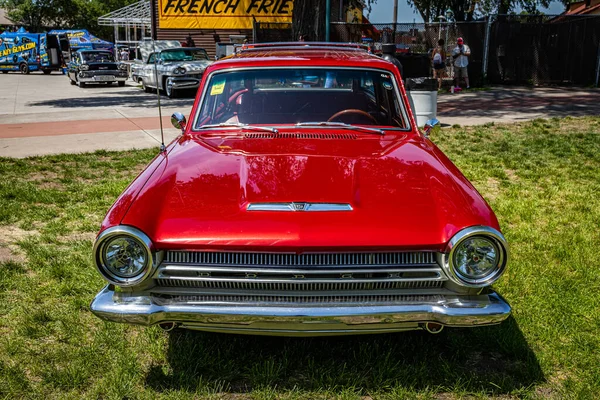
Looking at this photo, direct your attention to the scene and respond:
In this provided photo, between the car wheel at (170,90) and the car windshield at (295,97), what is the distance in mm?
13602

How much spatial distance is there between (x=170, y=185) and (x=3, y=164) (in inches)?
238

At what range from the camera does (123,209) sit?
292 cm

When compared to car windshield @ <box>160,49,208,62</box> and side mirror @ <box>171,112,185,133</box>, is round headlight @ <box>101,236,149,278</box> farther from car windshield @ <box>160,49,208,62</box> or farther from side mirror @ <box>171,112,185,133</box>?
car windshield @ <box>160,49,208,62</box>

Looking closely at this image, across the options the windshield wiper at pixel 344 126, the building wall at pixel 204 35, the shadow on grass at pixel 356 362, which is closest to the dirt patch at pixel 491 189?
the windshield wiper at pixel 344 126

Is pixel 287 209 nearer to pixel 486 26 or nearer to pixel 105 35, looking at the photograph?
pixel 486 26

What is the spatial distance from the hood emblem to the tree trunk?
9.99m

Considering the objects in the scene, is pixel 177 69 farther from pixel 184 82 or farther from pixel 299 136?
pixel 299 136

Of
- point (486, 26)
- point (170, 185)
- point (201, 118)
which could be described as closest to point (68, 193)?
point (201, 118)

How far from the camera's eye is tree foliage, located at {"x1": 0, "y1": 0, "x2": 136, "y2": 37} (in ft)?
204

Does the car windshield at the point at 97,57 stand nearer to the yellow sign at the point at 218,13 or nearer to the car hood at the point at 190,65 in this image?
the yellow sign at the point at 218,13

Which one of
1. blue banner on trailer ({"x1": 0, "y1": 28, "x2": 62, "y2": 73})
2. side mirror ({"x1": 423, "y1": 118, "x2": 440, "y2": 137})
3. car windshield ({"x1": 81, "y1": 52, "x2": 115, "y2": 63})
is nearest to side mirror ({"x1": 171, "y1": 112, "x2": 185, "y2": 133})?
side mirror ({"x1": 423, "y1": 118, "x2": 440, "y2": 137})

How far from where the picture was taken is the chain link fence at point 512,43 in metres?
18.1

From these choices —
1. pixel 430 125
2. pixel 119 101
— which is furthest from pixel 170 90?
pixel 430 125

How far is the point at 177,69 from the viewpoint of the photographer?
17.4 meters
